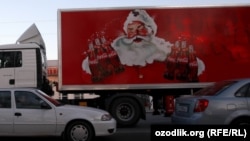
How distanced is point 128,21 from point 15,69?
3.62 m

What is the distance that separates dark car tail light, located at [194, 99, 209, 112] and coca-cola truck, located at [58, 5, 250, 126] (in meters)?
4.31

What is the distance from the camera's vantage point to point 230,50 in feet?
42.7

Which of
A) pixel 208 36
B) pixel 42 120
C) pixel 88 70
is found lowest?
pixel 42 120

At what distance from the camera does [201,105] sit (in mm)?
8602

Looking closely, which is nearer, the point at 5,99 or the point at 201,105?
the point at 201,105

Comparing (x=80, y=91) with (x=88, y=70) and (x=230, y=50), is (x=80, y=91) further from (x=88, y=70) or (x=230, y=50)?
(x=230, y=50)

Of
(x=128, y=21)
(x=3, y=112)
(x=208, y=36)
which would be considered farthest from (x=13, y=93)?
(x=208, y=36)

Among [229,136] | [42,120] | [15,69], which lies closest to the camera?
[229,136]

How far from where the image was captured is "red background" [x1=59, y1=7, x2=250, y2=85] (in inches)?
509

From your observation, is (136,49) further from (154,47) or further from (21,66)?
(21,66)

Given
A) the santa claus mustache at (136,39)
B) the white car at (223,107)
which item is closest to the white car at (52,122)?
the white car at (223,107)

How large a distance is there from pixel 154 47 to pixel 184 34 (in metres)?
0.98

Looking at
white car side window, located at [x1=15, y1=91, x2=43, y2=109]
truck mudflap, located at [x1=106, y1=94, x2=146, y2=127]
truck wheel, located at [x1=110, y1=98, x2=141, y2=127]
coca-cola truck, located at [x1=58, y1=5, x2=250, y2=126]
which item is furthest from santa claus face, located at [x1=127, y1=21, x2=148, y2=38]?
white car side window, located at [x1=15, y1=91, x2=43, y2=109]

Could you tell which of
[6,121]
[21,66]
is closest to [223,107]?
[6,121]
